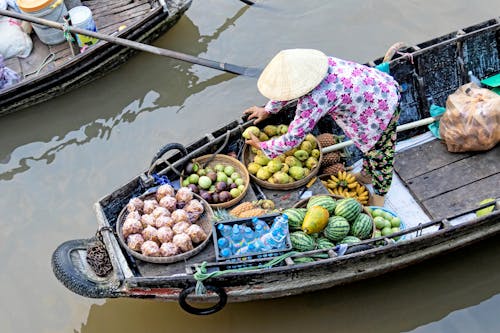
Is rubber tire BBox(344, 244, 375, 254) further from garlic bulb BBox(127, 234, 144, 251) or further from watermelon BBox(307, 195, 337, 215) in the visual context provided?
garlic bulb BBox(127, 234, 144, 251)

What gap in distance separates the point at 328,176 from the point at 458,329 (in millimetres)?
1723

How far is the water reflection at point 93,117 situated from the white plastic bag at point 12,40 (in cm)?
74

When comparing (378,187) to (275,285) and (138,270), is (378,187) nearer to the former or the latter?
(275,285)

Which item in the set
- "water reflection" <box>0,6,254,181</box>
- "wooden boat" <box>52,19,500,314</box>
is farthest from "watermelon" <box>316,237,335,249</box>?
"water reflection" <box>0,6,254,181</box>

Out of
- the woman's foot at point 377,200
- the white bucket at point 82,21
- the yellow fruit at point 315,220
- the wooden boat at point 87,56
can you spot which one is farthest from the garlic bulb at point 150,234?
the white bucket at point 82,21

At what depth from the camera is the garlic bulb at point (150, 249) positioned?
4098 mm

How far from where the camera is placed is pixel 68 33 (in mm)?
6223

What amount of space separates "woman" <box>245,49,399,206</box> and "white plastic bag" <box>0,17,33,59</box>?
3.80 m

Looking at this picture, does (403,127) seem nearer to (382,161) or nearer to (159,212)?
(382,161)

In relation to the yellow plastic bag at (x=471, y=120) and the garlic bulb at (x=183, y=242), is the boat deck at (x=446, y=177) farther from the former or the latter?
the garlic bulb at (x=183, y=242)

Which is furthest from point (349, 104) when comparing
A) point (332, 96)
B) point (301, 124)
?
point (301, 124)

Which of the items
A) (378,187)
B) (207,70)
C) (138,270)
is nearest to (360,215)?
(378,187)

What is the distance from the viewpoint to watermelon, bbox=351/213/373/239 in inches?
168

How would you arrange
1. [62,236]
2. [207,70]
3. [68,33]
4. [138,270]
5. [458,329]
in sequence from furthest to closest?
[207,70]
[68,33]
[62,236]
[458,329]
[138,270]
